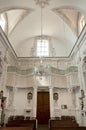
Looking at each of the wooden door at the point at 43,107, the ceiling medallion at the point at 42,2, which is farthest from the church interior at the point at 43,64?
the ceiling medallion at the point at 42,2

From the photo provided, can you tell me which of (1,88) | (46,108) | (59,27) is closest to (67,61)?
(59,27)

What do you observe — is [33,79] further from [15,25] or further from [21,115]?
[15,25]

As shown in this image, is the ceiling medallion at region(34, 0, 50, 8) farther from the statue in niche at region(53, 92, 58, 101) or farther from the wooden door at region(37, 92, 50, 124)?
the wooden door at region(37, 92, 50, 124)

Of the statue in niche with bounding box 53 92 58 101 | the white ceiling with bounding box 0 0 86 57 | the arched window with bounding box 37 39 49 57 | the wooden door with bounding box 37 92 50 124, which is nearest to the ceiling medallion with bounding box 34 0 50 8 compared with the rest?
the white ceiling with bounding box 0 0 86 57

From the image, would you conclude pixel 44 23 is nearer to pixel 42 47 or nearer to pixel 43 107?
pixel 42 47

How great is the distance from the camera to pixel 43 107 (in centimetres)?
1247

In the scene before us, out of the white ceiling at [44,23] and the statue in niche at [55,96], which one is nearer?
the white ceiling at [44,23]

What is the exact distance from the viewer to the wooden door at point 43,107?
1223 centimetres

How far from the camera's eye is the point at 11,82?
38.4 ft

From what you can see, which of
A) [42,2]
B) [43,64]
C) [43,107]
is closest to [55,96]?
[43,107]

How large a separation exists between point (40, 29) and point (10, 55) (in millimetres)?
3484

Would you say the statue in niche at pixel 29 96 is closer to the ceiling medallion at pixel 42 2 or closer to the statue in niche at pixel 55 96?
the statue in niche at pixel 55 96

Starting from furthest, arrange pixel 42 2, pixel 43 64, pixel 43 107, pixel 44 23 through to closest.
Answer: pixel 43 107
pixel 44 23
pixel 43 64
pixel 42 2

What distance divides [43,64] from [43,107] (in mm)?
3678
